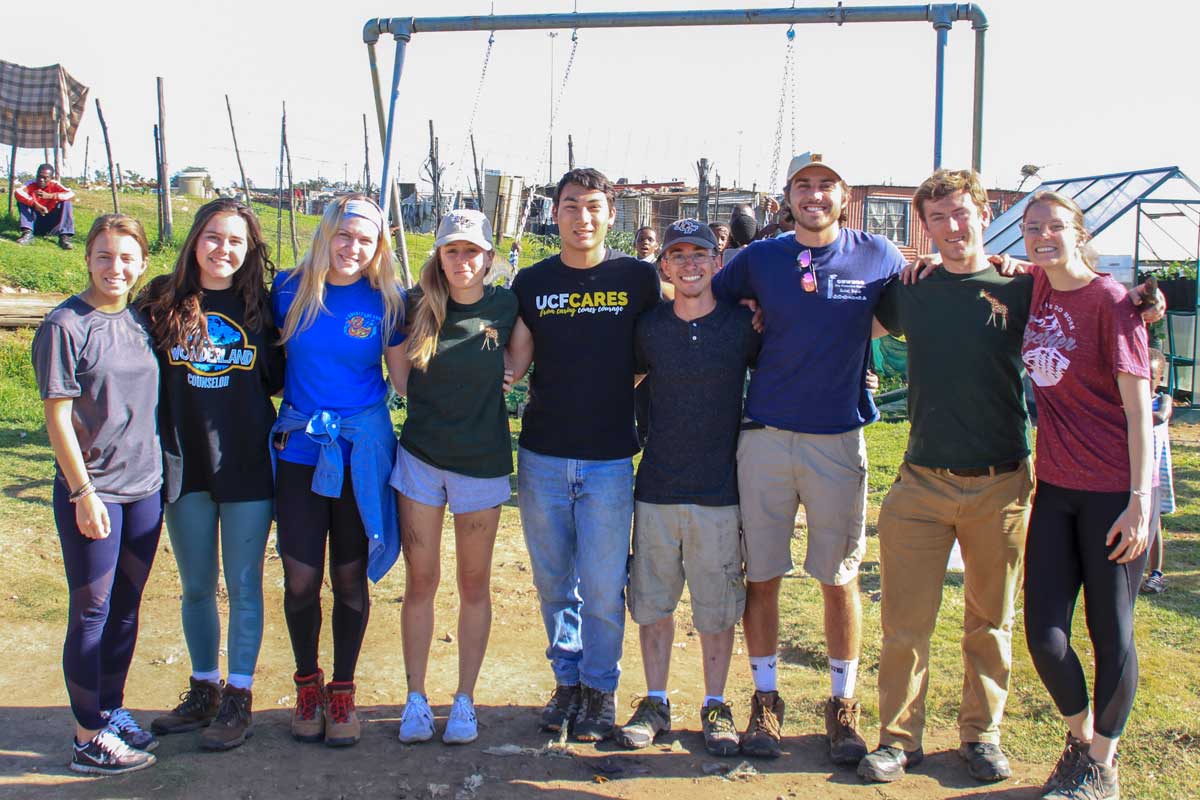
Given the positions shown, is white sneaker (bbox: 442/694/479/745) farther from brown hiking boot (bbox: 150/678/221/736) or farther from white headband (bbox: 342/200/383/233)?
white headband (bbox: 342/200/383/233)

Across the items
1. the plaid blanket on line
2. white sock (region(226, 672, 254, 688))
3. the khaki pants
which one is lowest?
white sock (region(226, 672, 254, 688))

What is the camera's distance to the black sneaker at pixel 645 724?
12.4 feet

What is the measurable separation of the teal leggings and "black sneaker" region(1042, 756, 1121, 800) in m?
2.92

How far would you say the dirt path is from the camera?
346cm

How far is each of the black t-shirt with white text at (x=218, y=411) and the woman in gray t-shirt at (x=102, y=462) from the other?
0.24 ft

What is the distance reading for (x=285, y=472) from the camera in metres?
3.68

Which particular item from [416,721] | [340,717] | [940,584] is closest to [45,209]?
[340,717]

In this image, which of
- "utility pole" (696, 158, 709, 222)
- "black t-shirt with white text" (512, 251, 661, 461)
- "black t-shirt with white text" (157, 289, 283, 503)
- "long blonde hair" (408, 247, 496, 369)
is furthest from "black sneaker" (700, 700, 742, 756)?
"utility pole" (696, 158, 709, 222)

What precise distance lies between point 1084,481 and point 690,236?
157cm

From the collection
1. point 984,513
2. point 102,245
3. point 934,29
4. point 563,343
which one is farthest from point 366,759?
point 934,29

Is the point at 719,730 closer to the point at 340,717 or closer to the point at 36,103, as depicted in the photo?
the point at 340,717

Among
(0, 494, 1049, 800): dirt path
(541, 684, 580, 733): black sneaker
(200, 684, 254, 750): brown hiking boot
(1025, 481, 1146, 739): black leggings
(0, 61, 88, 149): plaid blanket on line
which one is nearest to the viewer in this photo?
(1025, 481, 1146, 739): black leggings

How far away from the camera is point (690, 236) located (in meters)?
3.65

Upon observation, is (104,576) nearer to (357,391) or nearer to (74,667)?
(74,667)
